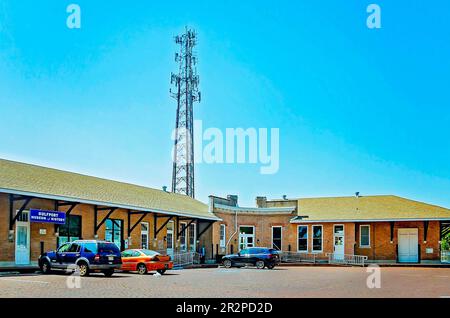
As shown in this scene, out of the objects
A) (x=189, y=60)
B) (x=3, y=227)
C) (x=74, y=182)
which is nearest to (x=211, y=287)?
(x=3, y=227)

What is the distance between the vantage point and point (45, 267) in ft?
81.5

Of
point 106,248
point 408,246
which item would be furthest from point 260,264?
point 408,246

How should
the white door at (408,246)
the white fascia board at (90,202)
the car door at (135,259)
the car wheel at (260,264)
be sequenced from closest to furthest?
the white fascia board at (90,202), the car door at (135,259), the car wheel at (260,264), the white door at (408,246)

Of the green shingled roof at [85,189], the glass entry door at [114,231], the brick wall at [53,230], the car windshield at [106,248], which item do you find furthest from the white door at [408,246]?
the car windshield at [106,248]

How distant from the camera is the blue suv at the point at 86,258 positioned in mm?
23625

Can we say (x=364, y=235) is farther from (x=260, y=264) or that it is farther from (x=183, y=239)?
(x=183, y=239)

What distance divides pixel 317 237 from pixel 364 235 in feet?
11.8

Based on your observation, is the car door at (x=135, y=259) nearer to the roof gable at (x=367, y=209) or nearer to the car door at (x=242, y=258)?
the car door at (x=242, y=258)

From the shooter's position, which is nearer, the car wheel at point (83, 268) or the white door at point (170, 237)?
the car wheel at point (83, 268)

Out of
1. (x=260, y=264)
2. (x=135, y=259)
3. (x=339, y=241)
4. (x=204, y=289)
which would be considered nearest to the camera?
(x=204, y=289)

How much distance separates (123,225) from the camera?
114ft

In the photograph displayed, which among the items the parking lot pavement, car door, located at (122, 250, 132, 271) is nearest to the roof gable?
the parking lot pavement

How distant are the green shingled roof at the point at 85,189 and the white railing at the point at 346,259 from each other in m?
9.26

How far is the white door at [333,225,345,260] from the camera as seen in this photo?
44.8 metres
